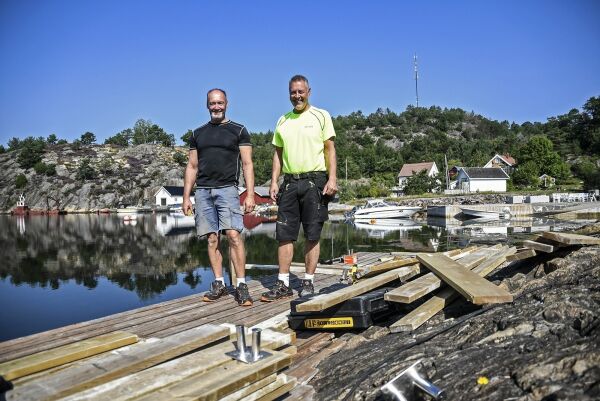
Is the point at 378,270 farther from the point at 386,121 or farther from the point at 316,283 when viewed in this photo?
the point at 386,121

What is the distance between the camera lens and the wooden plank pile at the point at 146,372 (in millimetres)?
2275

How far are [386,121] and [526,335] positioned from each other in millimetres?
149591

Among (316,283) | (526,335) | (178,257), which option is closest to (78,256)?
(178,257)

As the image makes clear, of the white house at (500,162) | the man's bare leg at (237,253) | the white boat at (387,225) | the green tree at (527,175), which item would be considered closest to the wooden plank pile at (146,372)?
the man's bare leg at (237,253)

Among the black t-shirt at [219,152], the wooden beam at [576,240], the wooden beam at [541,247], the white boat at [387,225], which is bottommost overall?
the white boat at [387,225]

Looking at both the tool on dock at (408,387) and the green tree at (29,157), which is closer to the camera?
the tool on dock at (408,387)

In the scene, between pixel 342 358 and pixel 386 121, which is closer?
pixel 342 358

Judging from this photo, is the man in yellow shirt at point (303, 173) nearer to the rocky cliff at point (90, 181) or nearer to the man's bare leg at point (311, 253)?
the man's bare leg at point (311, 253)

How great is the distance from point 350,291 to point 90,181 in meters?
94.8

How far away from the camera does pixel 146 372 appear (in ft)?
8.32

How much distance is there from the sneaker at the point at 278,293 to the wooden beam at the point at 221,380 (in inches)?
84.4

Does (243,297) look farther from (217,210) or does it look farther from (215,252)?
(217,210)

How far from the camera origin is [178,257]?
18.7 meters

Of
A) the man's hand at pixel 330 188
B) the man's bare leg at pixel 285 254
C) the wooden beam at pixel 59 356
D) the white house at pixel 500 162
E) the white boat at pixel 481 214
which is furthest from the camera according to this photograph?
the white house at pixel 500 162
